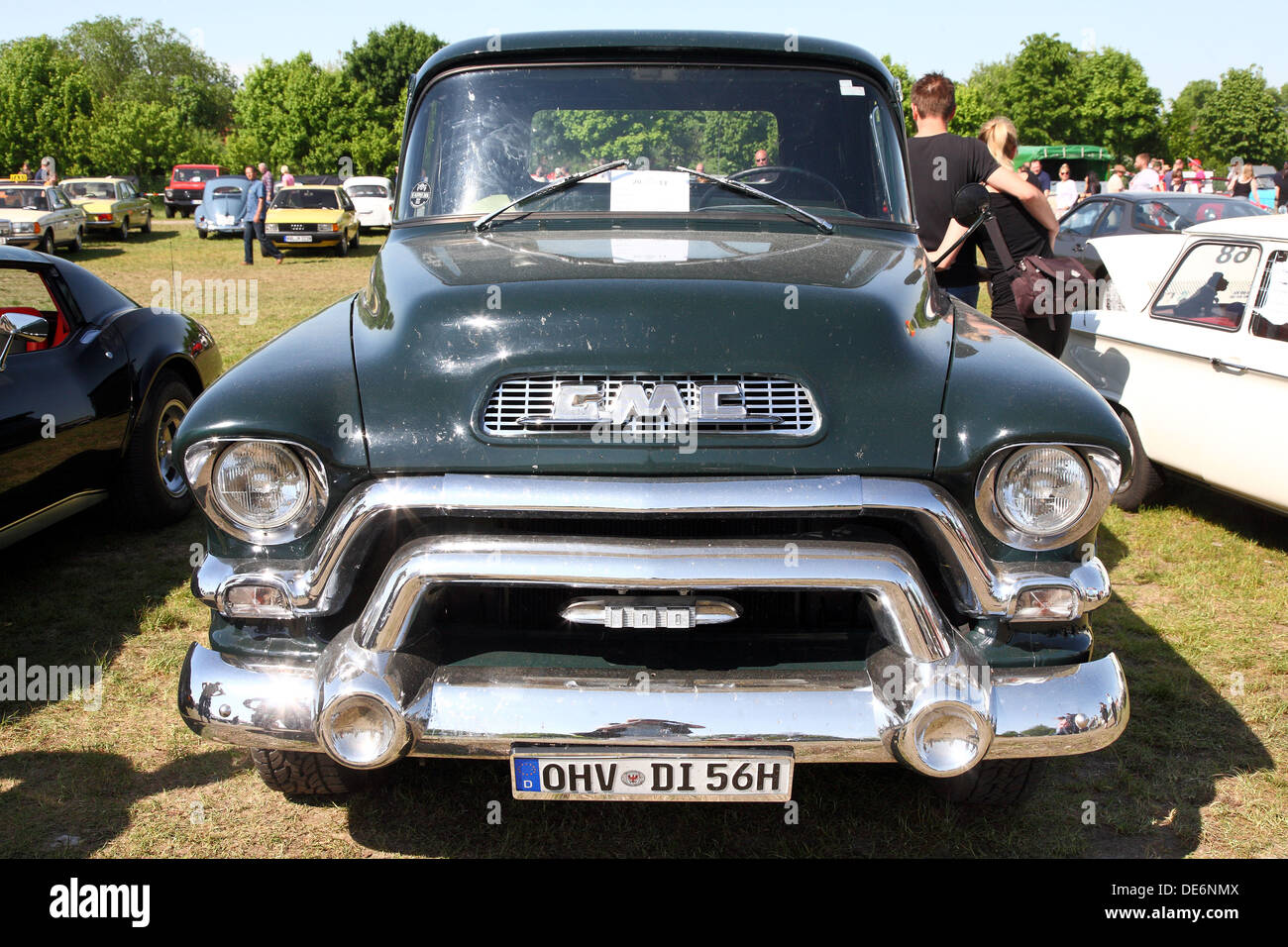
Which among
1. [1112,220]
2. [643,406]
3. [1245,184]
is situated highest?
[1245,184]

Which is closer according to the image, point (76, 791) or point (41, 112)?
point (76, 791)

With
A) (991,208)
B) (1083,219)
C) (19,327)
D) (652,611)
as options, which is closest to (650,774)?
(652,611)

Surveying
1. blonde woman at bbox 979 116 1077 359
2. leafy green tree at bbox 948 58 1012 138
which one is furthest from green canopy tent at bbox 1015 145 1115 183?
blonde woman at bbox 979 116 1077 359

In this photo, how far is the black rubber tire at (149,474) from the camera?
5305 millimetres

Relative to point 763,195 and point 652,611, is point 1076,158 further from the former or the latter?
point 652,611

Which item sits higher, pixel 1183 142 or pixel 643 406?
pixel 1183 142

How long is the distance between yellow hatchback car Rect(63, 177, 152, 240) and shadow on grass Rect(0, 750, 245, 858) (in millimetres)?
26263

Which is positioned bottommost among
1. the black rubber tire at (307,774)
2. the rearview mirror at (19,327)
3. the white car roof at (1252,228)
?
the black rubber tire at (307,774)

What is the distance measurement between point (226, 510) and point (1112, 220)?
12157 mm

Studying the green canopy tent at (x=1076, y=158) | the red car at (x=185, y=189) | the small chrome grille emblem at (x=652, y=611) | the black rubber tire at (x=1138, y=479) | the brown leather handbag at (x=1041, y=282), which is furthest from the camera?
the green canopy tent at (x=1076, y=158)

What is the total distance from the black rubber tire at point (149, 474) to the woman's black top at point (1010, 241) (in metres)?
4.26

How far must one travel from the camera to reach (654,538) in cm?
237

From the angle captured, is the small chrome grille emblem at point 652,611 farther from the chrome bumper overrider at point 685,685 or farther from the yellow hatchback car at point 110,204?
the yellow hatchback car at point 110,204

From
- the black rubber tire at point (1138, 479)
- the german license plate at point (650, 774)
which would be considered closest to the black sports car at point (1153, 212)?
the black rubber tire at point (1138, 479)
